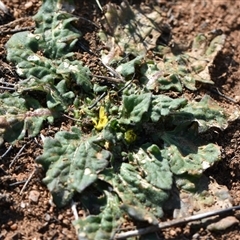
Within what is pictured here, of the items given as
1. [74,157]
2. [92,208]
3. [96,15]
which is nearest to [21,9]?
[96,15]

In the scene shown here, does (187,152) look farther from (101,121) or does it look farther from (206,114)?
(101,121)

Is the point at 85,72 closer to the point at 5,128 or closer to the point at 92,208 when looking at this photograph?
the point at 5,128

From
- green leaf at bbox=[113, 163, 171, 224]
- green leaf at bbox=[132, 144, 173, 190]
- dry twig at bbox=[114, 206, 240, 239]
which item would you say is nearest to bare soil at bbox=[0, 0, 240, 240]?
dry twig at bbox=[114, 206, 240, 239]

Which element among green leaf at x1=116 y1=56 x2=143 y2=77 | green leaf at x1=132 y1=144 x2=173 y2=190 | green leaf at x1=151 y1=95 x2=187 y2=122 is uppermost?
green leaf at x1=116 y1=56 x2=143 y2=77

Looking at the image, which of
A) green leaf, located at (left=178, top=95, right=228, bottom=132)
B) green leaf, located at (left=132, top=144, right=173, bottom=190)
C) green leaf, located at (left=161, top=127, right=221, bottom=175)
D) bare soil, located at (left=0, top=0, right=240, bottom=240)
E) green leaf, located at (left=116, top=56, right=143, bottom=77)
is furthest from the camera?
green leaf, located at (left=116, top=56, right=143, bottom=77)

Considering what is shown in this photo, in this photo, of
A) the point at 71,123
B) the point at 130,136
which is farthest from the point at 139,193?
the point at 71,123

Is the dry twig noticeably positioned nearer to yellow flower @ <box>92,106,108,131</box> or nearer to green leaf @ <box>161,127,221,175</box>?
green leaf @ <box>161,127,221,175</box>
